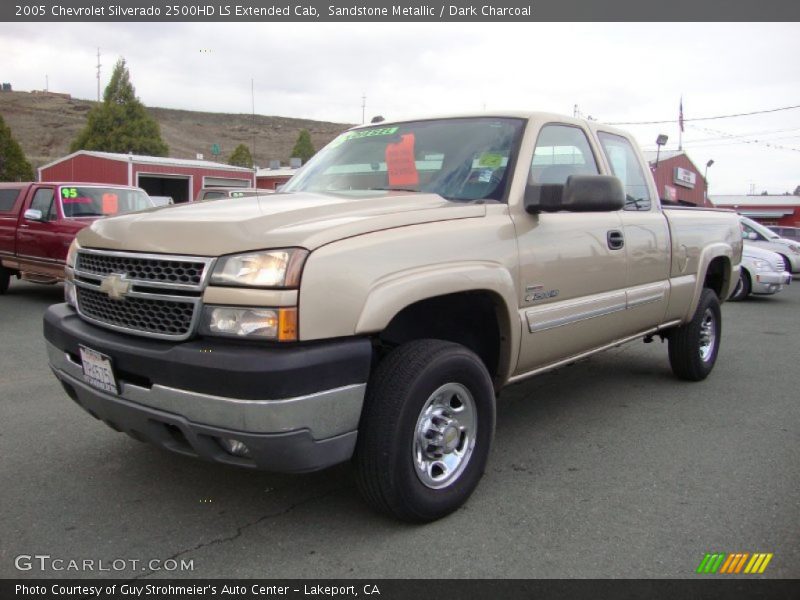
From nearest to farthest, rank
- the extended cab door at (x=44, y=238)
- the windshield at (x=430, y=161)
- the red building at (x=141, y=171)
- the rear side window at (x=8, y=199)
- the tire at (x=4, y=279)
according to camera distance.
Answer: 1. the windshield at (x=430, y=161)
2. the extended cab door at (x=44, y=238)
3. the rear side window at (x=8, y=199)
4. the tire at (x=4, y=279)
5. the red building at (x=141, y=171)

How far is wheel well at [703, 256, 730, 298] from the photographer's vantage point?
5.93 meters

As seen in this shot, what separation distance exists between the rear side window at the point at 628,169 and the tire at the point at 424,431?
2193mm

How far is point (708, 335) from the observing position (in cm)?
581

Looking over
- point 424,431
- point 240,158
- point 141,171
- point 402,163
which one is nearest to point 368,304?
point 424,431

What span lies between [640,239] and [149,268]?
10.4ft

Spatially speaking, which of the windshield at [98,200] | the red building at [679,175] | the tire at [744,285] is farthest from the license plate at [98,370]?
the red building at [679,175]

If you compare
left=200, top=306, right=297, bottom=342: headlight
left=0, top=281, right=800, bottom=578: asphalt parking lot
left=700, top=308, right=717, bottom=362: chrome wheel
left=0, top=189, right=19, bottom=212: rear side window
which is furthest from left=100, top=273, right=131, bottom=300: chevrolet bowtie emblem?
left=0, top=189, right=19, bottom=212: rear side window

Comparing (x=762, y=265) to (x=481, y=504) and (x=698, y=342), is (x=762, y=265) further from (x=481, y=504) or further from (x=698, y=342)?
(x=481, y=504)

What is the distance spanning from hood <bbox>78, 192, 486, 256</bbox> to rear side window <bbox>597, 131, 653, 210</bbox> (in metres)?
1.77

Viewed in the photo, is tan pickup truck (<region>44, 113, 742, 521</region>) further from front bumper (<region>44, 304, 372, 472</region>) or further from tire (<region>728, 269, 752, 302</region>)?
tire (<region>728, 269, 752, 302</region>)

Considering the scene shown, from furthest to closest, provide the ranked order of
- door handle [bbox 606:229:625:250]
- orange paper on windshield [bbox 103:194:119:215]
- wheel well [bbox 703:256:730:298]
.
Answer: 1. orange paper on windshield [bbox 103:194:119:215]
2. wheel well [bbox 703:256:730:298]
3. door handle [bbox 606:229:625:250]

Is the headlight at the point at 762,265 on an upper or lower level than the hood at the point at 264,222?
lower

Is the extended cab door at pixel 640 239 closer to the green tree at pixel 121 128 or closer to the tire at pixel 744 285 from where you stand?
the tire at pixel 744 285

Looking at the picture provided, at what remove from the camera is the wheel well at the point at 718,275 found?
593 cm
